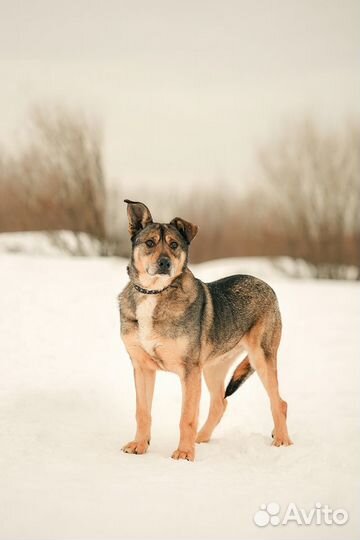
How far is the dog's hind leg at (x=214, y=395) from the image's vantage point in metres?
6.77

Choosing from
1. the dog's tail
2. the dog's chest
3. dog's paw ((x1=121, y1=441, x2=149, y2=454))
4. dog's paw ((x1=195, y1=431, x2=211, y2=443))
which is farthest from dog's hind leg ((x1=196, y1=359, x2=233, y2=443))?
the dog's chest

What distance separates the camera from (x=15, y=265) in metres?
11.9

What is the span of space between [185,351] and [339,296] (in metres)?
7.72

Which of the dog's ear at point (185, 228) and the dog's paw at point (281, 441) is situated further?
the dog's paw at point (281, 441)

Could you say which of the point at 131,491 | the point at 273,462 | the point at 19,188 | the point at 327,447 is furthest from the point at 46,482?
the point at 19,188

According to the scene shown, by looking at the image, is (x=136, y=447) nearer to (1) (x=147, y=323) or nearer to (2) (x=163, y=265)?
(1) (x=147, y=323)

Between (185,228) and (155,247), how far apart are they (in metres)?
0.39

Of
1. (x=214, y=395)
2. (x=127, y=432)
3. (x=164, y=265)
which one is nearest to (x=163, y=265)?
(x=164, y=265)

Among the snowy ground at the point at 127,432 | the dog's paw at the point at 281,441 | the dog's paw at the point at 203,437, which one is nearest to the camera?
the snowy ground at the point at 127,432

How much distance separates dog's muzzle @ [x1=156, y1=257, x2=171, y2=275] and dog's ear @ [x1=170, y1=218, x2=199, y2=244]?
0.41 metres

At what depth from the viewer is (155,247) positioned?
5613 mm

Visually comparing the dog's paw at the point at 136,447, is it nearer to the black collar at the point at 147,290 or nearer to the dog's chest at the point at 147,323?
the dog's chest at the point at 147,323

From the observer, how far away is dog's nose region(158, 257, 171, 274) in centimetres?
553

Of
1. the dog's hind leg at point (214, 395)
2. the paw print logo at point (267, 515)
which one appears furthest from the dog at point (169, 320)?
the paw print logo at point (267, 515)
